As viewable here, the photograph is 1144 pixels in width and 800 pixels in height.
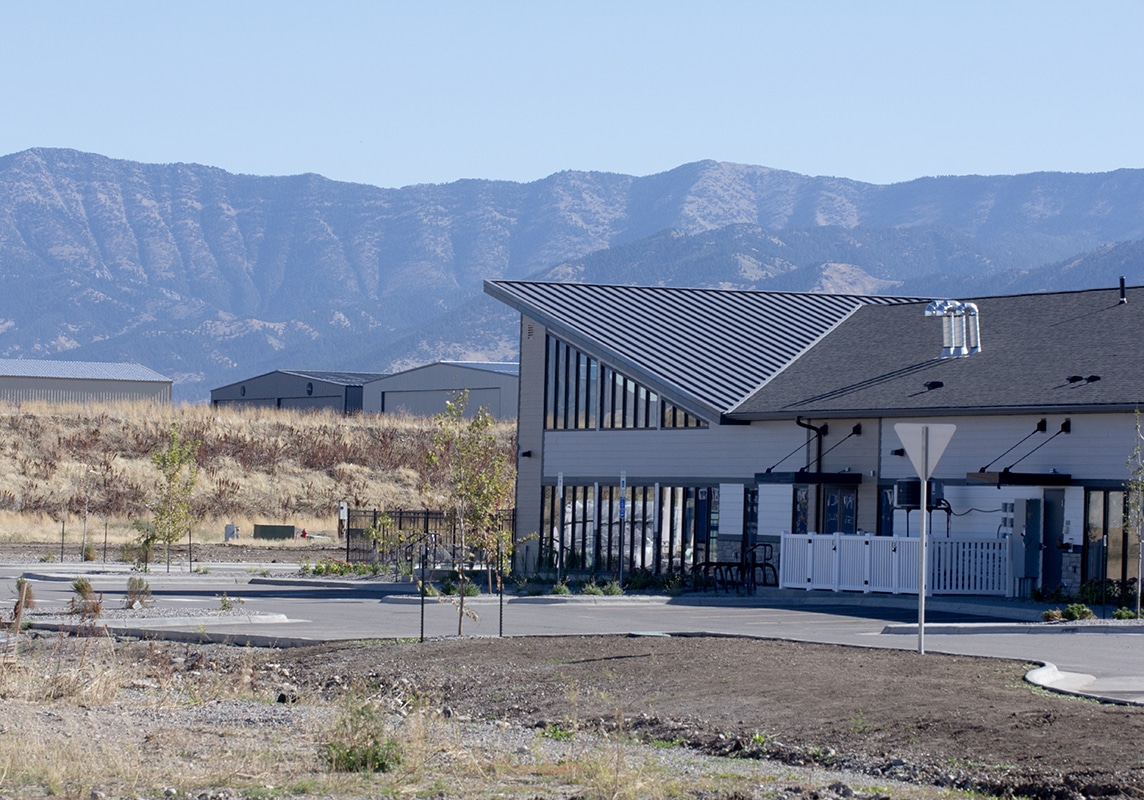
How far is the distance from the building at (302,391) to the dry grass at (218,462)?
10476 mm

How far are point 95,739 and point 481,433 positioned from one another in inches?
387

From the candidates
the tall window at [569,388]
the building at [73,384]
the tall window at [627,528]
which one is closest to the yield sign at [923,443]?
the tall window at [627,528]

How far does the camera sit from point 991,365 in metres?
34.0

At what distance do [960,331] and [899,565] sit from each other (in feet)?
22.2

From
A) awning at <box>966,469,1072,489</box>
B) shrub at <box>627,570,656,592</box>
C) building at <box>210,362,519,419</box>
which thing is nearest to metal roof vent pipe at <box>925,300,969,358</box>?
awning at <box>966,469,1072,489</box>

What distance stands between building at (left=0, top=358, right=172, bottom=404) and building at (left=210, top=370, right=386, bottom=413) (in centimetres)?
478

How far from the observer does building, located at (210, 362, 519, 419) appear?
259 ft

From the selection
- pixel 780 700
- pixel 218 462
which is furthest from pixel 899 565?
pixel 218 462

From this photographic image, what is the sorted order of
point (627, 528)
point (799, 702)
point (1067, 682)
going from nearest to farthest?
1. point (799, 702)
2. point (1067, 682)
3. point (627, 528)

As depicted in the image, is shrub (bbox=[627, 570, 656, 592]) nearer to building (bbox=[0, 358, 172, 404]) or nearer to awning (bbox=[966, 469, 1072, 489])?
awning (bbox=[966, 469, 1072, 489])

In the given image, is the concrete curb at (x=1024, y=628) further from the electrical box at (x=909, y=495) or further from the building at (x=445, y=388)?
the building at (x=445, y=388)

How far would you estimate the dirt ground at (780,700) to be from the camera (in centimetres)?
1152

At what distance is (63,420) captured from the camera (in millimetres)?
75375

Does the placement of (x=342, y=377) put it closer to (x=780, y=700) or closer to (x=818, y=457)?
(x=818, y=457)
